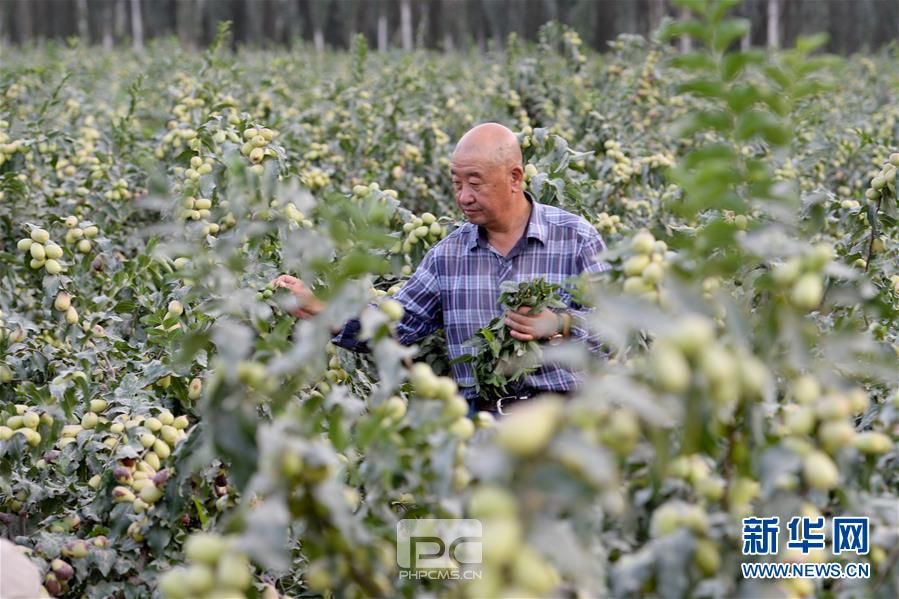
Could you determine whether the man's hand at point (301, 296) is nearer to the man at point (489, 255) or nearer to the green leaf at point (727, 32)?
the man at point (489, 255)

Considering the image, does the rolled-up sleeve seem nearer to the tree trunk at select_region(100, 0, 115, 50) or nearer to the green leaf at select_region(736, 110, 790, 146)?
the green leaf at select_region(736, 110, 790, 146)

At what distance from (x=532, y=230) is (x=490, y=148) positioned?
0.90 feet

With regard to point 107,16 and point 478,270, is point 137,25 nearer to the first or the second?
point 107,16

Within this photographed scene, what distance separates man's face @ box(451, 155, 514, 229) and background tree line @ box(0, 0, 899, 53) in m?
20.7

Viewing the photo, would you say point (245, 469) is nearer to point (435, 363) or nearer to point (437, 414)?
point (437, 414)

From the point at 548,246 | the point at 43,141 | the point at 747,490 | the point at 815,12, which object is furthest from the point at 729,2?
the point at 815,12

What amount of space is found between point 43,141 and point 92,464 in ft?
6.88

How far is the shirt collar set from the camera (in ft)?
10.5

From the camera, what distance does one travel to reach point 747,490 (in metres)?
1.37

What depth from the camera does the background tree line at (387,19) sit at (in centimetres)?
2377

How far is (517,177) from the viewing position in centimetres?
323

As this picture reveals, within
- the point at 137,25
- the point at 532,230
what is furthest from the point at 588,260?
the point at 137,25

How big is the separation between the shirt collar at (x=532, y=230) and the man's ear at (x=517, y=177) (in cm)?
8

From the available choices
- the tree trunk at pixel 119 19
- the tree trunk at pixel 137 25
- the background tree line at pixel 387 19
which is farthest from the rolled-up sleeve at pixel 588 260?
the tree trunk at pixel 119 19
